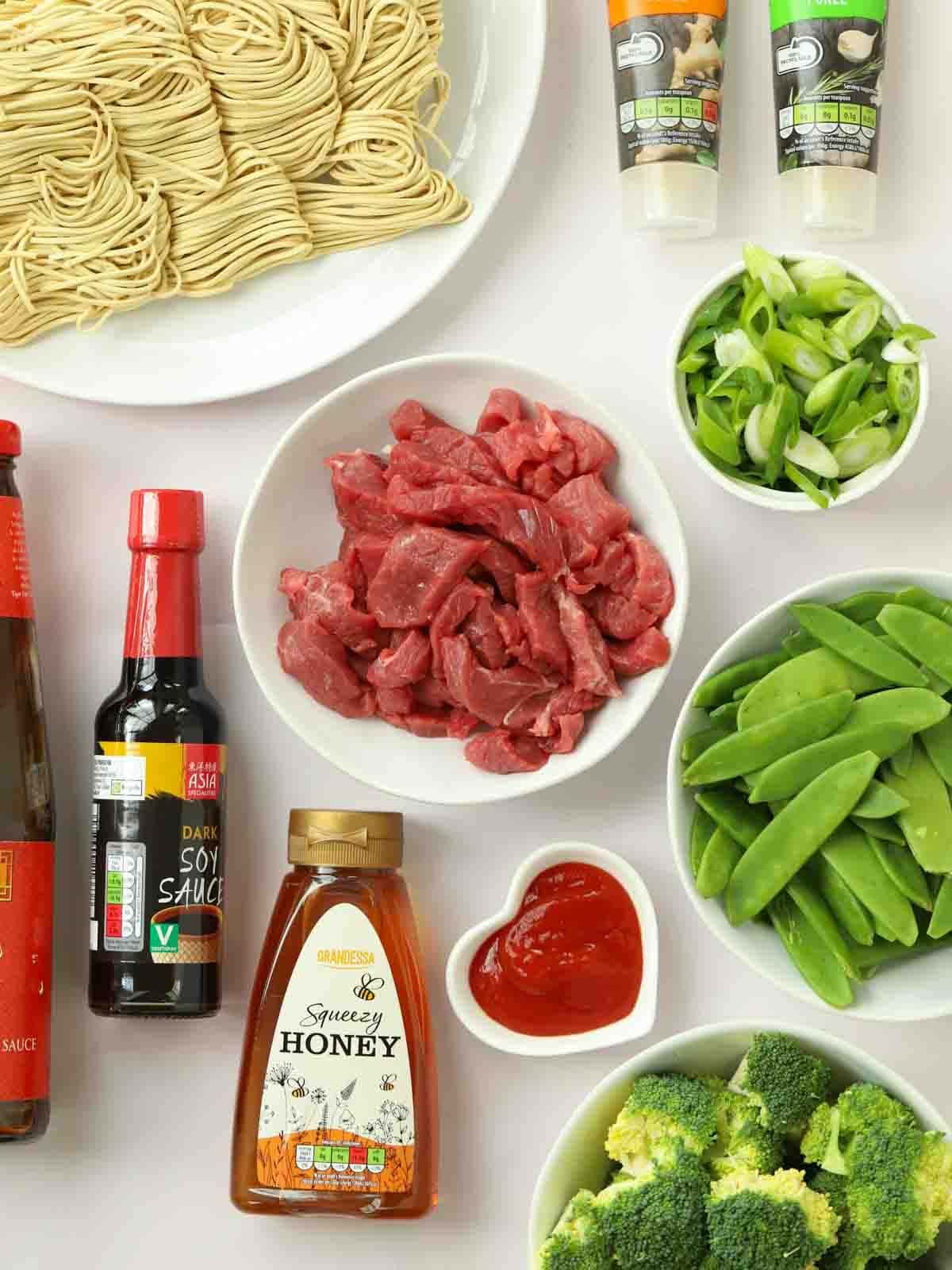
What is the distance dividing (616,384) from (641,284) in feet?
0.57

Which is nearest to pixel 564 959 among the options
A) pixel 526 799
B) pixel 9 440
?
pixel 526 799

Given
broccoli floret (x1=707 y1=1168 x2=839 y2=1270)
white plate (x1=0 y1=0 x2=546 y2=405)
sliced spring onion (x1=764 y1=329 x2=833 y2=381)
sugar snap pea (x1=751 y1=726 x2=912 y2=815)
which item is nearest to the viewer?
broccoli floret (x1=707 y1=1168 x2=839 y2=1270)

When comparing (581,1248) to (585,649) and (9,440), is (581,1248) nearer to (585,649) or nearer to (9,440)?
(585,649)

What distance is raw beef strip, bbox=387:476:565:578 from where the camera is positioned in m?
2.16

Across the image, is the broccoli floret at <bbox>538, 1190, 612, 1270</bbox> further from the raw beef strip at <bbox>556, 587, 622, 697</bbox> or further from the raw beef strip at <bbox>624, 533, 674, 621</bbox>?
the raw beef strip at <bbox>624, 533, 674, 621</bbox>

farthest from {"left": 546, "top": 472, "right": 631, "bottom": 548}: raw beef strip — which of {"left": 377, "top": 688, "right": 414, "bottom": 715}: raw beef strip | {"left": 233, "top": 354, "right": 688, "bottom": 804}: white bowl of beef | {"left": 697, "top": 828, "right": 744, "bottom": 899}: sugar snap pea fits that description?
{"left": 697, "top": 828, "right": 744, "bottom": 899}: sugar snap pea

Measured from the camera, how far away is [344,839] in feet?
7.04

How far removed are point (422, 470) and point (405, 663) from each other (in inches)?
12.0

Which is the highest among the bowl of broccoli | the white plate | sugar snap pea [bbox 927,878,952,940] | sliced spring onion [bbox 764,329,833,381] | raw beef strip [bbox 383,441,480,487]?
the white plate

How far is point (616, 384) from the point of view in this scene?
2.35 metres

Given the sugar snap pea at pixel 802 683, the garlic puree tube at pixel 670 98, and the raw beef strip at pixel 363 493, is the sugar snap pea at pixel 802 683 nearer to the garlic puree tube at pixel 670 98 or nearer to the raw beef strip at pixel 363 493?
the raw beef strip at pixel 363 493

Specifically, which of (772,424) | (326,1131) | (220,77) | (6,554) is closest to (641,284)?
(772,424)

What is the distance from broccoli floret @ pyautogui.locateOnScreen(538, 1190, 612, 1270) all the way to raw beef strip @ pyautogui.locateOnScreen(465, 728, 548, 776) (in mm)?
645

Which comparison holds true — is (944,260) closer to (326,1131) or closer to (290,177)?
(290,177)
